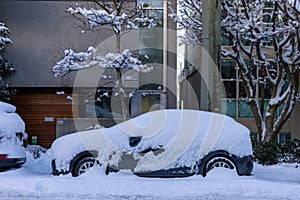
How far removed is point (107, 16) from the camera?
13828 mm

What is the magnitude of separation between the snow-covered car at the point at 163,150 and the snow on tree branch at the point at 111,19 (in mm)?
6567

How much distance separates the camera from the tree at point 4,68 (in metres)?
15.4

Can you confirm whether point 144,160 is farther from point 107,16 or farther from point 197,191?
point 107,16

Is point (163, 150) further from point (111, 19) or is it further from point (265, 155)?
point (111, 19)

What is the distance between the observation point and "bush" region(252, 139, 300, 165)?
1116cm

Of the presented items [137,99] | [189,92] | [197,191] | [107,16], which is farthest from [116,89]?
[197,191]

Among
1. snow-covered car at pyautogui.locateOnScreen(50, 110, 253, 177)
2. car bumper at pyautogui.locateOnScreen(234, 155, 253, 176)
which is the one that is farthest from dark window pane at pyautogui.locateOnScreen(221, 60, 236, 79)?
car bumper at pyautogui.locateOnScreen(234, 155, 253, 176)

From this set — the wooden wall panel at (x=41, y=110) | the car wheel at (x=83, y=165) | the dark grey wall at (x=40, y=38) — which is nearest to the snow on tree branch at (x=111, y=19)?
the dark grey wall at (x=40, y=38)

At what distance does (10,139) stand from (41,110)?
9.94 m

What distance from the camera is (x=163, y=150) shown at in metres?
7.74

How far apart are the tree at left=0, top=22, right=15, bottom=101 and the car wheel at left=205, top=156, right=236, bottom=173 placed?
9.96 meters

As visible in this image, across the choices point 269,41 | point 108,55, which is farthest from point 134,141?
point 269,41

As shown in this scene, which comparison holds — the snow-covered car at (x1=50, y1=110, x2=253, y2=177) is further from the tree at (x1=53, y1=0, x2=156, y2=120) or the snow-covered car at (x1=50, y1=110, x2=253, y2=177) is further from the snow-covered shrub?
the tree at (x1=53, y1=0, x2=156, y2=120)

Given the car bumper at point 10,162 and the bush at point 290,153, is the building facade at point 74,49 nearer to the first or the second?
the bush at point 290,153
